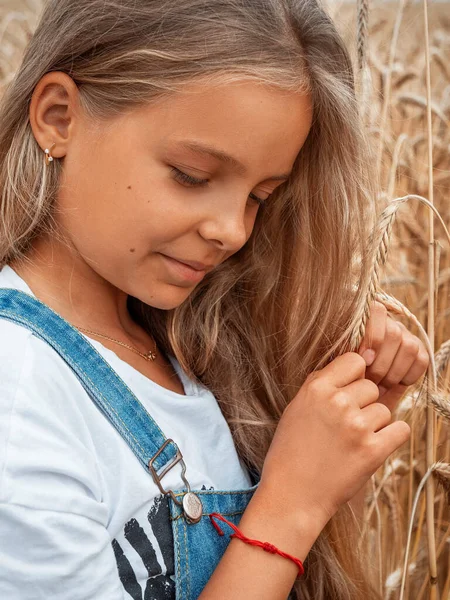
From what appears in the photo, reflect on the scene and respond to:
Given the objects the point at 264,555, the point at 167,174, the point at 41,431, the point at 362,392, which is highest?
the point at 167,174

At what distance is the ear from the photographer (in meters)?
1.05

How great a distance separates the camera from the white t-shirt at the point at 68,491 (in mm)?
797

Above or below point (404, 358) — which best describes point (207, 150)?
above

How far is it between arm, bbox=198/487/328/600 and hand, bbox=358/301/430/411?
0.91 ft

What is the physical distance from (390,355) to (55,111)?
2.03ft

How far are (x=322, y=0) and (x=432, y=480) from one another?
0.77 meters

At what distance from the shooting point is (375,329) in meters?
1.17

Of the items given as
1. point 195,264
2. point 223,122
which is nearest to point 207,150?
point 223,122

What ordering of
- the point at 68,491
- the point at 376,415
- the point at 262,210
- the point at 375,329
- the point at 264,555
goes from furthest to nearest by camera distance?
the point at 262,210, the point at 375,329, the point at 376,415, the point at 264,555, the point at 68,491

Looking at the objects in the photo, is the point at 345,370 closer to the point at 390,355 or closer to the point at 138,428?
the point at 390,355

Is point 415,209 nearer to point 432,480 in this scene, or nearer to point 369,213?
point 369,213

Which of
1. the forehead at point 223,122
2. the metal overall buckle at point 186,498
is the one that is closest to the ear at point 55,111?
the forehead at point 223,122

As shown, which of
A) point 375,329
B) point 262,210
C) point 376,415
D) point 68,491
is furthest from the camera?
point 262,210

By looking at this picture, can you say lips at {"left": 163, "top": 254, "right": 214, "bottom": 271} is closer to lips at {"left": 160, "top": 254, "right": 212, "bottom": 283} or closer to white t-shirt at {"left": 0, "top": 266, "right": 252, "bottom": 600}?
lips at {"left": 160, "top": 254, "right": 212, "bottom": 283}
